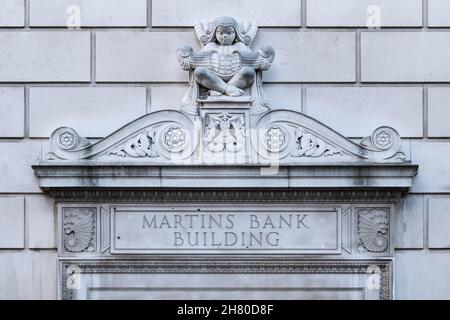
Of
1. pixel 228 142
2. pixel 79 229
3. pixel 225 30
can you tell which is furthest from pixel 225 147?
pixel 79 229

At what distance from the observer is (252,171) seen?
20.0 metres

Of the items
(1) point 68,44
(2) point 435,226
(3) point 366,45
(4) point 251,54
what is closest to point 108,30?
(1) point 68,44

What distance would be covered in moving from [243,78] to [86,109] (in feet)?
7.00

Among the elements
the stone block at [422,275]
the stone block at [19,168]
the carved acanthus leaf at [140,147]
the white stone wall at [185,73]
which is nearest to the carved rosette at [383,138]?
the white stone wall at [185,73]

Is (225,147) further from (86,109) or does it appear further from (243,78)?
(86,109)

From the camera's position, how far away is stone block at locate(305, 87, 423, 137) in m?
20.4

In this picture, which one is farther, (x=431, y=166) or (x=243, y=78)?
(x=431, y=166)

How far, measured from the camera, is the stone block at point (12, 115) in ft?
67.1

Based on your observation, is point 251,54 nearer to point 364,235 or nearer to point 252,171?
point 252,171

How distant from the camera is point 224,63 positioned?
20297 mm

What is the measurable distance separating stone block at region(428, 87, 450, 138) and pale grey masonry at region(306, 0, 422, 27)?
37.4 inches

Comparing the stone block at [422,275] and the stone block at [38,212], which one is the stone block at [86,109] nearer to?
the stone block at [38,212]
